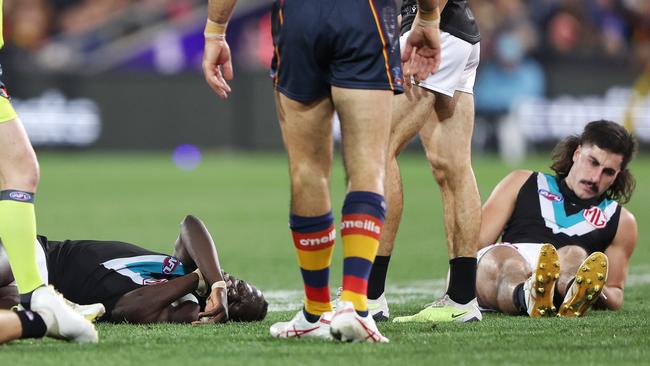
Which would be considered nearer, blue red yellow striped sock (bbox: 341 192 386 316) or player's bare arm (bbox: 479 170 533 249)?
blue red yellow striped sock (bbox: 341 192 386 316)

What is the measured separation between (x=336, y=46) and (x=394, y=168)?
1.05m

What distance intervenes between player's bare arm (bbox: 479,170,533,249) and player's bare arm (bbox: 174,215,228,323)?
1.48m

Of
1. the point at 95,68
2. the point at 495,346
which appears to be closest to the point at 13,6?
the point at 95,68

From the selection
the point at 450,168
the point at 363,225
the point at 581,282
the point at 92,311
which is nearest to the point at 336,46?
the point at 363,225

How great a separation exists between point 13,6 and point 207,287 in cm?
1720

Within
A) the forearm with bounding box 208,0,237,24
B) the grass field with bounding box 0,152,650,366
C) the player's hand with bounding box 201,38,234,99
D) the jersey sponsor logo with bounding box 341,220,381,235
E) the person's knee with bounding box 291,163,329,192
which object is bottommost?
the grass field with bounding box 0,152,650,366

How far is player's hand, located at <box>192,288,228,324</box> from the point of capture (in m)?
5.39

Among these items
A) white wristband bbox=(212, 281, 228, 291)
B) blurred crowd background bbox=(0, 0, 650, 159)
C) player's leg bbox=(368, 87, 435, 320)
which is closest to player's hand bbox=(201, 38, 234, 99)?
player's leg bbox=(368, 87, 435, 320)

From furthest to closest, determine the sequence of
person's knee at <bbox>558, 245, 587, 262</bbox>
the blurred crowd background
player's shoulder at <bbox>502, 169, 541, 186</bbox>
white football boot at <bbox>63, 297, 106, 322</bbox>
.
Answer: the blurred crowd background
player's shoulder at <bbox>502, 169, 541, 186</bbox>
person's knee at <bbox>558, 245, 587, 262</bbox>
white football boot at <bbox>63, 297, 106, 322</bbox>

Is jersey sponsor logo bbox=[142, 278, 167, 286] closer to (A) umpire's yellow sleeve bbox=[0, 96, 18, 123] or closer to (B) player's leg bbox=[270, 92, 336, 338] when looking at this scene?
(B) player's leg bbox=[270, 92, 336, 338]

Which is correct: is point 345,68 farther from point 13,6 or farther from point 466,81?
point 13,6

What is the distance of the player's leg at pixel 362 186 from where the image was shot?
177 inches

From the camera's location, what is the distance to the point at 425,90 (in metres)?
5.47

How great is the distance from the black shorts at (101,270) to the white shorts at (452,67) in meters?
1.47
